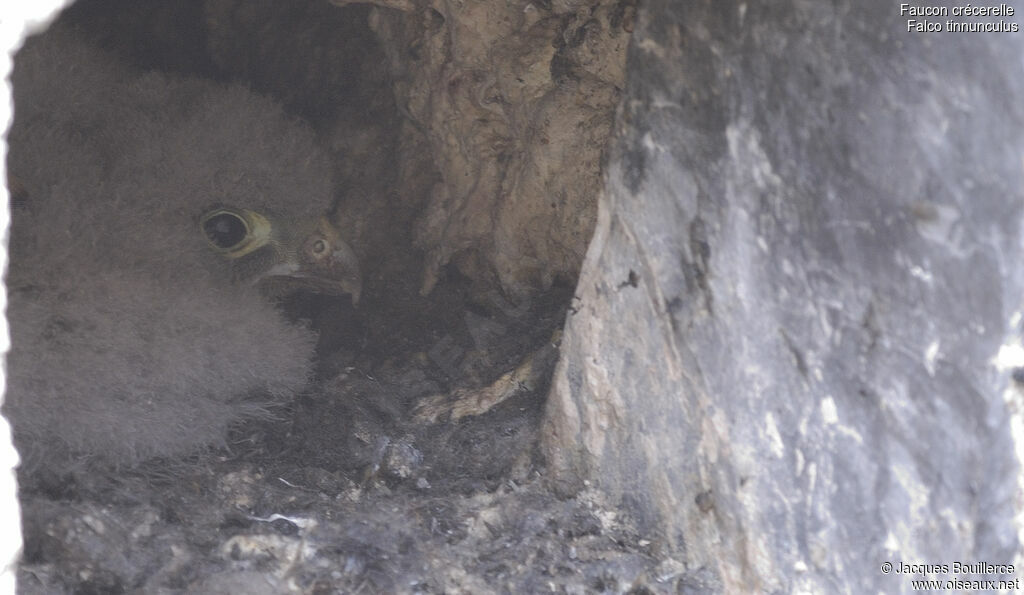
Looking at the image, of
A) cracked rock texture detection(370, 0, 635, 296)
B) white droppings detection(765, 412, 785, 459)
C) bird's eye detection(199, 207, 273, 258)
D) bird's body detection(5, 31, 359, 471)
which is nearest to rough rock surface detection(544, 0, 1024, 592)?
white droppings detection(765, 412, 785, 459)

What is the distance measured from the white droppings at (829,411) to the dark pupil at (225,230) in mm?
2059

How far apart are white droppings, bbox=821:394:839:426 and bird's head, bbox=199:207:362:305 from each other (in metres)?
1.86

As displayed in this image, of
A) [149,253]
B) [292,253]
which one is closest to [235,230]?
[292,253]

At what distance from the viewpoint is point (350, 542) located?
181 cm

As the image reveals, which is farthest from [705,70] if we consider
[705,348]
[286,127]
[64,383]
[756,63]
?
[286,127]

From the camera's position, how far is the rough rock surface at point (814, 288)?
111 centimetres

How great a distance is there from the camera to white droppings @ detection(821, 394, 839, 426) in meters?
1.35

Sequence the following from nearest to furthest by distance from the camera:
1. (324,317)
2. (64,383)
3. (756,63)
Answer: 1. (756,63)
2. (64,383)
3. (324,317)

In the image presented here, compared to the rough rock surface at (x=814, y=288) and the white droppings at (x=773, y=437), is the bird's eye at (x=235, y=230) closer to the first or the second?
the rough rock surface at (x=814, y=288)

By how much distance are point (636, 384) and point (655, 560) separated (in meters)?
0.34

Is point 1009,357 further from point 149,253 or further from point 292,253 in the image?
point 292,253

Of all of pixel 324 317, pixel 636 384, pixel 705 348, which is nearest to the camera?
pixel 705 348

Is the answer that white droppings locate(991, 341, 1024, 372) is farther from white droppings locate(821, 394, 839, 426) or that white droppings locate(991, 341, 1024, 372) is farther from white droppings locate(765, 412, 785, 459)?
white droppings locate(765, 412, 785, 459)

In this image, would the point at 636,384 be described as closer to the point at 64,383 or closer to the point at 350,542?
the point at 350,542
